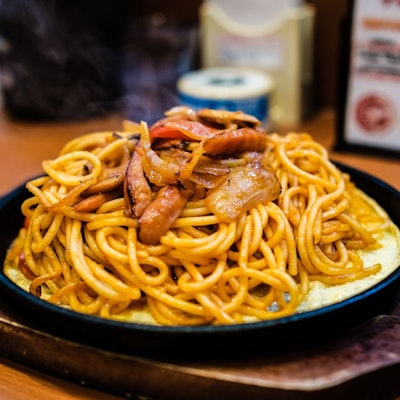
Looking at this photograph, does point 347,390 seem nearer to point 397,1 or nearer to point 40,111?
point 397,1

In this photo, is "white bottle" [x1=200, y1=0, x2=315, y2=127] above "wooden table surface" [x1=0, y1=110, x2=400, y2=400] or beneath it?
above

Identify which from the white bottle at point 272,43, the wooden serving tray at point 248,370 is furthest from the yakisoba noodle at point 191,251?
the white bottle at point 272,43

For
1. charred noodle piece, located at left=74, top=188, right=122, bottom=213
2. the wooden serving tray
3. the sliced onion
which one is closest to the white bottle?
the sliced onion

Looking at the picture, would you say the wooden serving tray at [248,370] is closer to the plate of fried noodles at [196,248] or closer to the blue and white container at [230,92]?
the plate of fried noodles at [196,248]

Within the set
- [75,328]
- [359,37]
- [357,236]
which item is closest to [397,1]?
[359,37]

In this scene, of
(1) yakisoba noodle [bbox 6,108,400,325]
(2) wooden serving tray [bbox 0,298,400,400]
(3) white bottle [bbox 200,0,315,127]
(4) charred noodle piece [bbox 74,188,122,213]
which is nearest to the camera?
(2) wooden serving tray [bbox 0,298,400,400]

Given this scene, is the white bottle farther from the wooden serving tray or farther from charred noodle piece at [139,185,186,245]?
the wooden serving tray
